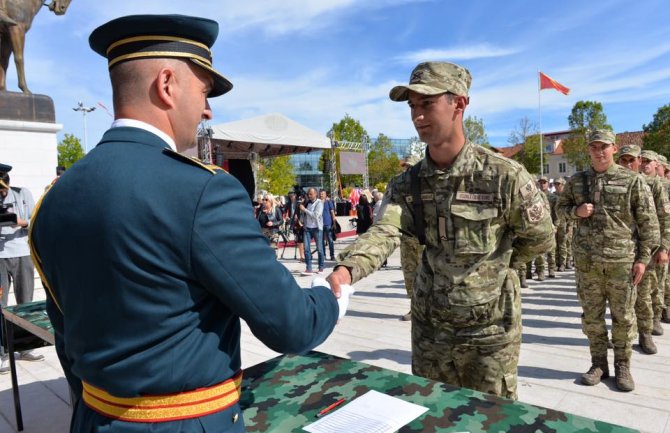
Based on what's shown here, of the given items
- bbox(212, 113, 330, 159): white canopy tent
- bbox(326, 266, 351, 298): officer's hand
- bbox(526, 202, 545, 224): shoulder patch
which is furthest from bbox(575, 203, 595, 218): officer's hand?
bbox(212, 113, 330, 159): white canopy tent

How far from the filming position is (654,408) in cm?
369

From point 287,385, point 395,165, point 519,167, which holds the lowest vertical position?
point 287,385

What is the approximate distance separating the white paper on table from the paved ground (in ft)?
9.11

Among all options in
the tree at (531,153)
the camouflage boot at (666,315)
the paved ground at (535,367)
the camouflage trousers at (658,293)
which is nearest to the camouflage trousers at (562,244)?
the paved ground at (535,367)

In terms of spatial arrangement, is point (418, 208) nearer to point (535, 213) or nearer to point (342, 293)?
point (535, 213)

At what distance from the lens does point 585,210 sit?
14.5 feet

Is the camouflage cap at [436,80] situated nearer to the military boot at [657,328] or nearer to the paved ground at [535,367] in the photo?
the paved ground at [535,367]

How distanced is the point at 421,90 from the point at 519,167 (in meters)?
0.69

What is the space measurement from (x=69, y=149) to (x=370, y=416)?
166ft

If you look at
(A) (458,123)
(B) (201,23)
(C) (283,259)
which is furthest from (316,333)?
(C) (283,259)

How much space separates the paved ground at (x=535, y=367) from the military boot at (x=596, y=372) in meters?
0.07

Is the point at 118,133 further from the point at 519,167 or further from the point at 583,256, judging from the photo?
the point at 583,256

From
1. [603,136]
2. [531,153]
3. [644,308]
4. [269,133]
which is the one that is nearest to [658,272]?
[644,308]

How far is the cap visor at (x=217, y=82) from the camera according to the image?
4.11 feet
